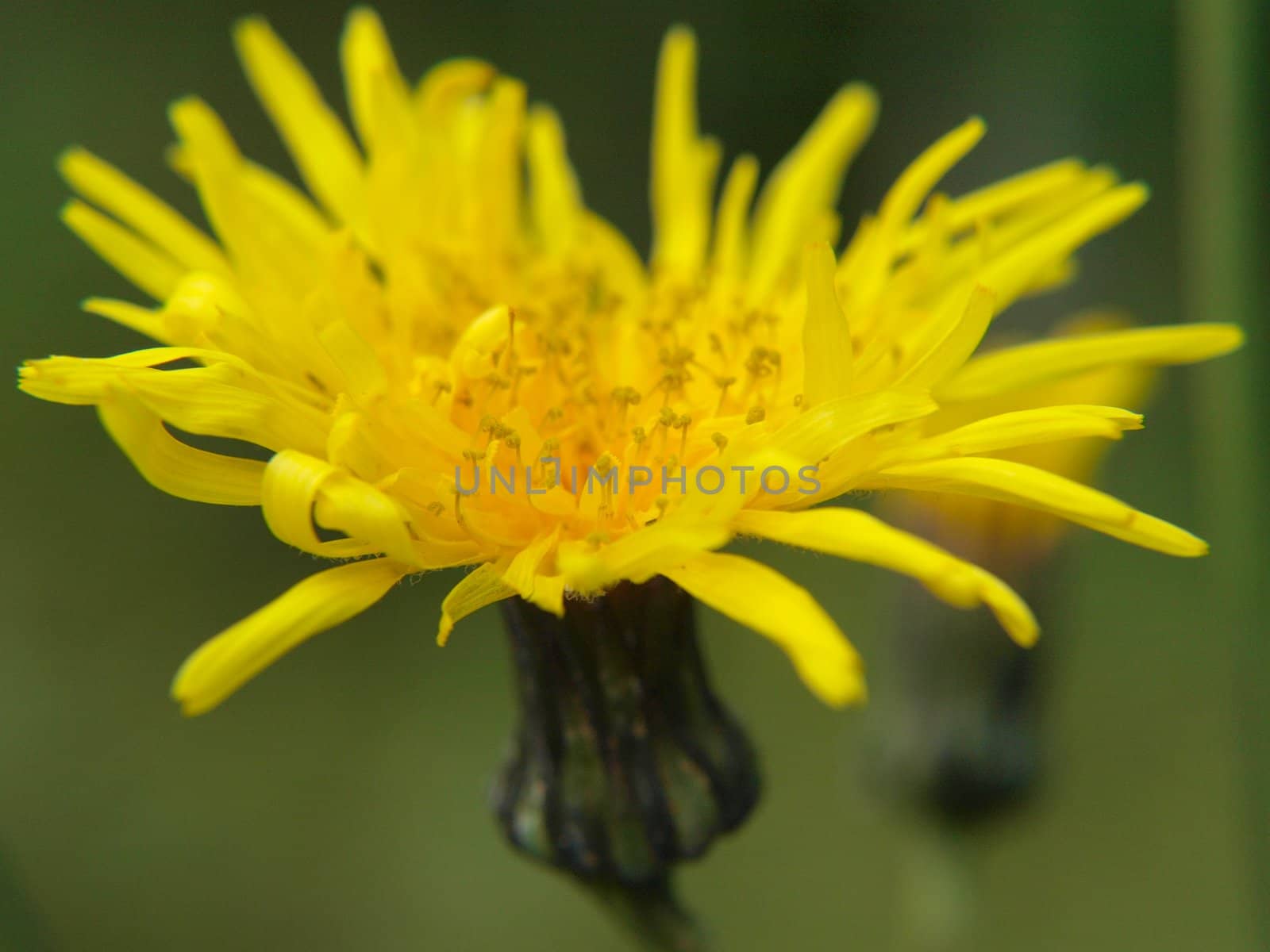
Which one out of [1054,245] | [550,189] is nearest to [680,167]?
[550,189]

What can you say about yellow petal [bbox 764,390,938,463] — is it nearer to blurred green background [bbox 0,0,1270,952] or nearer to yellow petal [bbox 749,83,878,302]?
yellow petal [bbox 749,83,878,302]

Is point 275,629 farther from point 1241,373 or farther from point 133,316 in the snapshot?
point 1241,373

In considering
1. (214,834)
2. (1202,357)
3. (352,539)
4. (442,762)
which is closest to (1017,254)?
(1202,357)

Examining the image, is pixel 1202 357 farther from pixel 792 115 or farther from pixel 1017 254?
pixel 792 115

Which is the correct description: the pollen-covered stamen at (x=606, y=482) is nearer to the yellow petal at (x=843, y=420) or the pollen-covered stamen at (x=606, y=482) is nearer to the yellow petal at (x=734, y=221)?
the yellow petal at (x=843, y=420)

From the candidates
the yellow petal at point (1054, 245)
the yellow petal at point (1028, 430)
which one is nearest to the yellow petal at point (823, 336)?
the yellow petal at point (1028, 430)

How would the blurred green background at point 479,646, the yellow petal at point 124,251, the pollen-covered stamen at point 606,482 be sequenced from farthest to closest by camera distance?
1. the blurred green background at point 479,646
2. the yellow petal at point 124,251
3. the pollen-covered stamen at point 606,482
